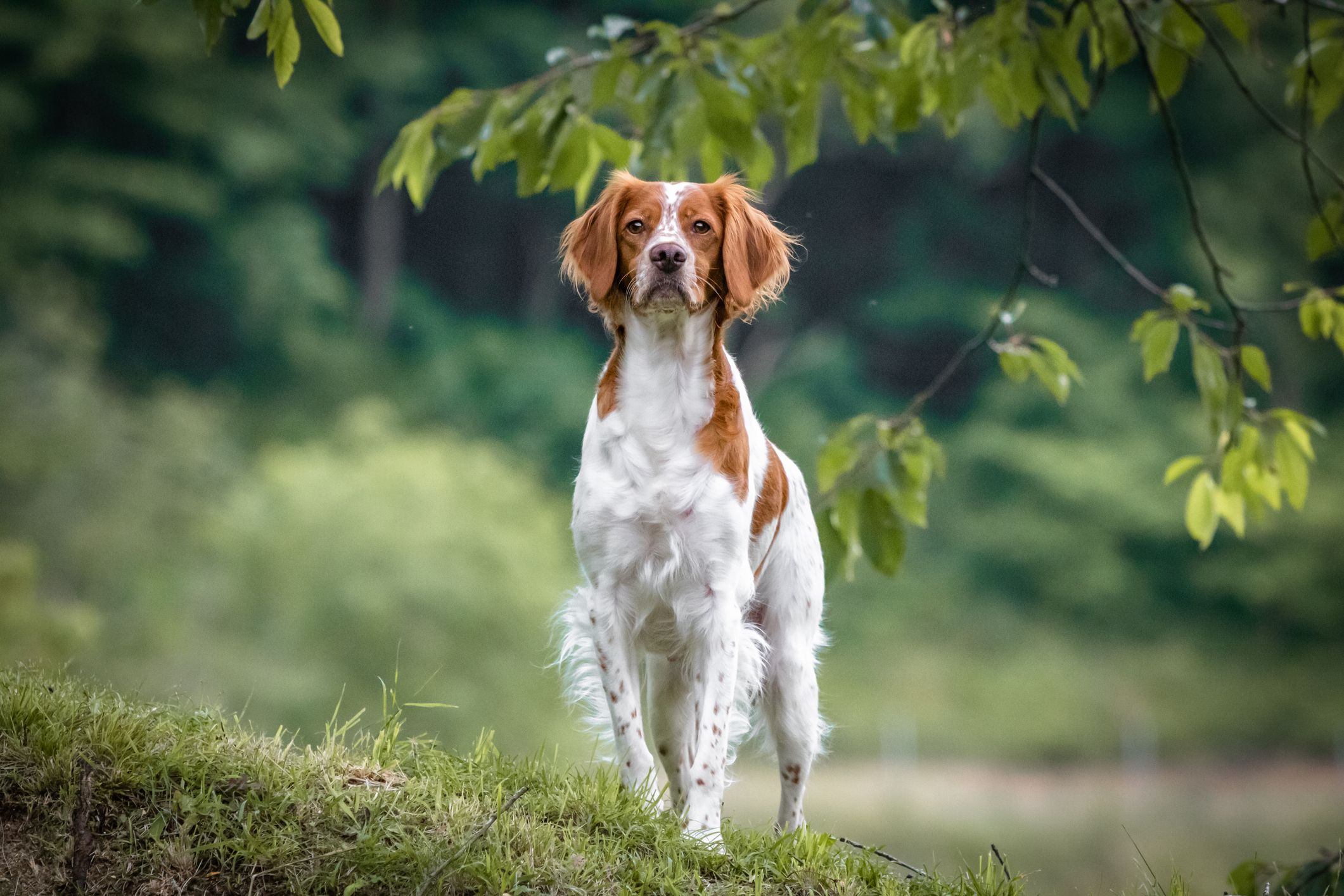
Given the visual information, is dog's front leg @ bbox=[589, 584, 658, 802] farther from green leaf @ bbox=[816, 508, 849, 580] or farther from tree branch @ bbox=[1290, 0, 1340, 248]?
tree branch @ bbox=[1290, 0, 1340, 248]

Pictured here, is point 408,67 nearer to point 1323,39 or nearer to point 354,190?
point 354,190

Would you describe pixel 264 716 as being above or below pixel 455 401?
below

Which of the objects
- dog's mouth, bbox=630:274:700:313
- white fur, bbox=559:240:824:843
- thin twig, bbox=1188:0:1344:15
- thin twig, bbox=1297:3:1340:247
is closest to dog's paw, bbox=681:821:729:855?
white fur, bbox=559:240:824:843

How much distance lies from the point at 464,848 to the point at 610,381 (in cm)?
141

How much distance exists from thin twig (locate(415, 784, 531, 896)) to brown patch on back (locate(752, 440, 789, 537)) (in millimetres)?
1181

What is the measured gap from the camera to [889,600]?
22.1m

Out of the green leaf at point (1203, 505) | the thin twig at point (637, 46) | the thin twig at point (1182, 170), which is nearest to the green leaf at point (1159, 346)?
the thin twig at point (1182, 170)

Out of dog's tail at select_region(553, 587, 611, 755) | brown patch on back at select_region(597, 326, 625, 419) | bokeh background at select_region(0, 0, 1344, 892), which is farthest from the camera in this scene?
bokeh background at select_region(0, 0, 1344, 892)

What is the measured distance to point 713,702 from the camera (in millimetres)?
3854

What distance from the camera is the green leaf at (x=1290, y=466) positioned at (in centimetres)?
349

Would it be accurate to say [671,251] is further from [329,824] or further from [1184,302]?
[329,824]

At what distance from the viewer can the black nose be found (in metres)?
3.75

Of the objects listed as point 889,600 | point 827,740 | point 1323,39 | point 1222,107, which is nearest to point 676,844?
point 827,740

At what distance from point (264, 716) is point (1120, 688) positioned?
43.2 ft
